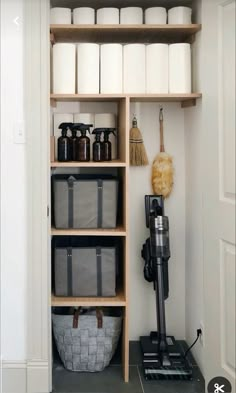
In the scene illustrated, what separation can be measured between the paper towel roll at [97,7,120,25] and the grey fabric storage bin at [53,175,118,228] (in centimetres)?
88

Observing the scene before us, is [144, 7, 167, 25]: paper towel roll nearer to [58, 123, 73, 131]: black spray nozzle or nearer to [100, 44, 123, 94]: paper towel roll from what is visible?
[100, 44, 123, 94]: paper towel roll

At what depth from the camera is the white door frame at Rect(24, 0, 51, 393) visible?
218 centimetres

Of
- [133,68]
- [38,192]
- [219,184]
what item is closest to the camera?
[219,184]

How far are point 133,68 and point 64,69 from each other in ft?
1.27

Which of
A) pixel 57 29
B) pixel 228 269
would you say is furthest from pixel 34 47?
pixel 228 269

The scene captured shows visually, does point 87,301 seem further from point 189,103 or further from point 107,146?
point 189,103

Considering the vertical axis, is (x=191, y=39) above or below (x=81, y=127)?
above

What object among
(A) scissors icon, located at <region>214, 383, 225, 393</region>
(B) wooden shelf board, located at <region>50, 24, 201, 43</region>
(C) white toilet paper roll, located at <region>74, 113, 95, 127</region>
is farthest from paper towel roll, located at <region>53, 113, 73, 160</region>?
(A) scissors icon, located at <region>214, 383, 225, 393</region>

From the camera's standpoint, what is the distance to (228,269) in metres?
1.95

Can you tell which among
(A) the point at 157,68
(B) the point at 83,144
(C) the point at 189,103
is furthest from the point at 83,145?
(C) the point at 189,103

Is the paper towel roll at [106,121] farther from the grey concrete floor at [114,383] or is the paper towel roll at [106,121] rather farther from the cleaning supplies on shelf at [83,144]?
the grey concrete floor at [114,383]

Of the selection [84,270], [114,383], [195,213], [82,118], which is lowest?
[114,383]

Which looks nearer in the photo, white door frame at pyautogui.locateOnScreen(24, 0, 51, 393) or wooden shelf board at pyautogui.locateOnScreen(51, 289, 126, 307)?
white door frame at pyautogui.locateOnScreen(24, 0, 51, 393)

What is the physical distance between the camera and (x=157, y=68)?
235 cm
